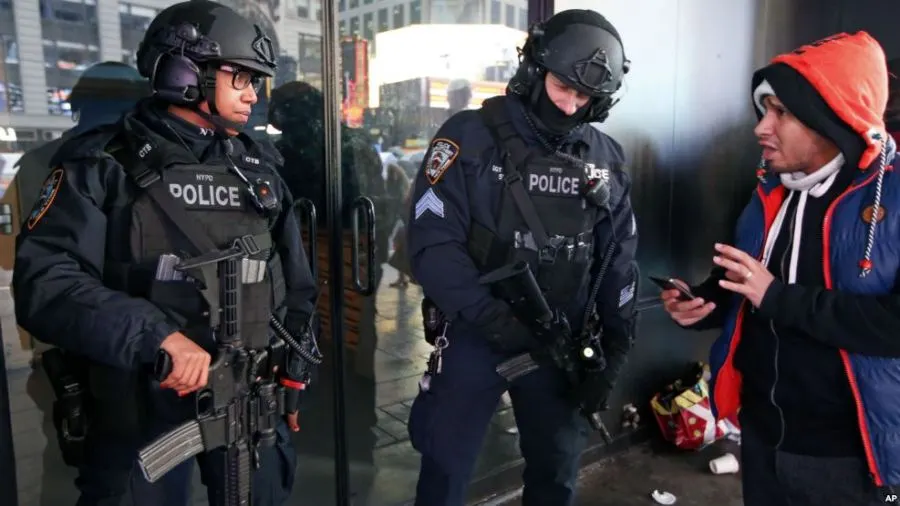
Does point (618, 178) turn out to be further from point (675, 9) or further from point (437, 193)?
point (675, 9)

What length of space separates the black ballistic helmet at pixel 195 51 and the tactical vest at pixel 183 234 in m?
0.15

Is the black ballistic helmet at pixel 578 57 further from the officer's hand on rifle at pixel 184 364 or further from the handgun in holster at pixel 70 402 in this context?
the handgun in holster at pixel 70 402

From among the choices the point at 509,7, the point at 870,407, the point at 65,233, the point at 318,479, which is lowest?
the point at 318,479

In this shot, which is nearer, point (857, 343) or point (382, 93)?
point (857, 343)

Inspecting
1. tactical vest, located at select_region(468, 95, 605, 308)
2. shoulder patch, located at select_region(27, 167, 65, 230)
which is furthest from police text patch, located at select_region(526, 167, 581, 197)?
shoulder patch, located at select_region(27, 167, 65, 230)

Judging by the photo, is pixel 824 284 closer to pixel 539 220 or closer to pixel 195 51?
pixel 539 220

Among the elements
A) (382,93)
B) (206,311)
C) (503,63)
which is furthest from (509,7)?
(206,311)

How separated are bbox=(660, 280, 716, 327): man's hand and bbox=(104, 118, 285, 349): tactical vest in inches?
46.5

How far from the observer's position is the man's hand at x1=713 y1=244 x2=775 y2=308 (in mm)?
1649

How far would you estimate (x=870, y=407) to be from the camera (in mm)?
1563

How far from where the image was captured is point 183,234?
1671mm

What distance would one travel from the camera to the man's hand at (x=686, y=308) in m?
1.91

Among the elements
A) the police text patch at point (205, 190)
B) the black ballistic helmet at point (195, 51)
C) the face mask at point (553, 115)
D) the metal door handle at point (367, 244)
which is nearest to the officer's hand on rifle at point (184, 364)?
the police text patch at point (205, 190)

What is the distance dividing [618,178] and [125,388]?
169 centimetres
